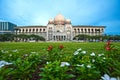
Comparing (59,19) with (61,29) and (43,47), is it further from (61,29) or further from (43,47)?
(43,47)

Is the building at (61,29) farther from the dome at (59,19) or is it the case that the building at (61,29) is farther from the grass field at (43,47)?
the grass field at (43,47)

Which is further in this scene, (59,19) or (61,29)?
(61,29)

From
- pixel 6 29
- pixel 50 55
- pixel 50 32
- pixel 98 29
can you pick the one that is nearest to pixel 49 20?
pixel 50 32

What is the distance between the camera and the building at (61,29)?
9525 cm

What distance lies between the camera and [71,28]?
320ft

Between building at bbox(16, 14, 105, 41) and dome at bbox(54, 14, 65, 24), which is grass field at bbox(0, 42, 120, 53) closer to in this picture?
dome at bbox(54, 14, 65, 24)

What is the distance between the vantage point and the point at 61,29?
97438 millimetres

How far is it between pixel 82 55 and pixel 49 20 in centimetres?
9583

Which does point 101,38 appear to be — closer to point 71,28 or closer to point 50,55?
point 71,28

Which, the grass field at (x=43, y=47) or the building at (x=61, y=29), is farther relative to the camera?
the building at (x=61, y=29)

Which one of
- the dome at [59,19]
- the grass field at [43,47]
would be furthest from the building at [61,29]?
the grass field at [43,47]

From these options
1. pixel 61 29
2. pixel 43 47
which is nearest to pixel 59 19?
pixel 61 29

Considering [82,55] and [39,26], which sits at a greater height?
[39,26]

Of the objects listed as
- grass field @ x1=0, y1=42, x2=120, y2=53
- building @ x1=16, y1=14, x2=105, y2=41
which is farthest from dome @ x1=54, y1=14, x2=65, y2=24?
grass field @ x1=0, y1=42, x2=120, y2=53
